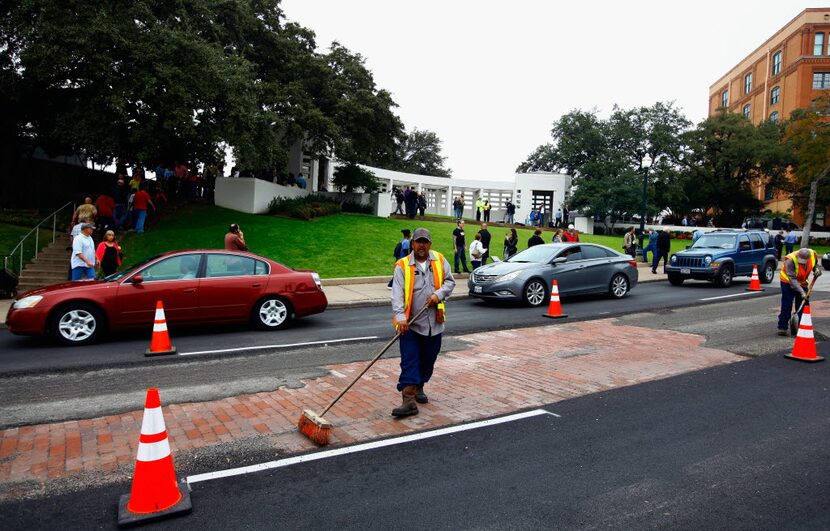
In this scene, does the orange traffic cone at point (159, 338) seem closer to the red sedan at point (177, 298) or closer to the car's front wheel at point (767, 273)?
the red sedan at point (177, 298)

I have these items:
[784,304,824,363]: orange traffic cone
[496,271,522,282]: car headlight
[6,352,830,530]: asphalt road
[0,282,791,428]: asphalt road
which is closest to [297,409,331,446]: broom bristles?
[6,352,830,530]: asphalt road

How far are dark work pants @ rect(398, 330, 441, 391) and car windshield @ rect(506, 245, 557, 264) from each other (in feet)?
28.3

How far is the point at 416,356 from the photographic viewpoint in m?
5.47

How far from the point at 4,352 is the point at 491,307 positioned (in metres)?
9.24

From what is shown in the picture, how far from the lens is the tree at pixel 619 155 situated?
39625 millimetres

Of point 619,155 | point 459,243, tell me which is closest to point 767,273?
point 459,243

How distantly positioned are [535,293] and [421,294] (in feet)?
27.1

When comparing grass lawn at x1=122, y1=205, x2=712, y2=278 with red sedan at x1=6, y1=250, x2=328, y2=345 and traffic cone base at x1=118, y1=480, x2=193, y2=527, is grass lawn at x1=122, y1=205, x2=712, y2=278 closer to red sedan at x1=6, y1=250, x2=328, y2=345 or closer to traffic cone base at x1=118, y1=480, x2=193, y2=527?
red sedan at x1=6, y1=250, x2=328, y2=345

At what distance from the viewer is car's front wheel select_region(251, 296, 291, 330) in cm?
999

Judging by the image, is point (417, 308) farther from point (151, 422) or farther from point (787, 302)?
point (787, 302)

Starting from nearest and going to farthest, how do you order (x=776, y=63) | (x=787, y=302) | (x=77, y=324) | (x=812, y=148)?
(x=77, y=324) → (x=787, y=302) → (x=812, y=148) → (x=776, y=63)

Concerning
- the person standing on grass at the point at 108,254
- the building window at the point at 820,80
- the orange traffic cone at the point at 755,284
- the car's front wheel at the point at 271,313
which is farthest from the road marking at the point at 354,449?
the building window at the point at 820,80

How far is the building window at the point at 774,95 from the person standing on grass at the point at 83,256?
6686cm

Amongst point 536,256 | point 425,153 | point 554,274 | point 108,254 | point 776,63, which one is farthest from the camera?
point 425,153
